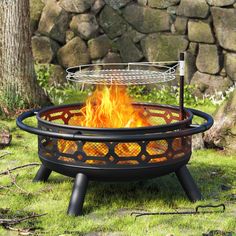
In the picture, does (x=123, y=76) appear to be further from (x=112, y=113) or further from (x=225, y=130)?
(x=225, y=130)

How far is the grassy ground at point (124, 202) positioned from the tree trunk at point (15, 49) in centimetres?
211

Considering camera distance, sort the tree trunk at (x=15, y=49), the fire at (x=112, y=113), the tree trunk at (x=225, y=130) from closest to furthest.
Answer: the fire at (x=112, y=113) → the tree trunk at (x=225, y=130) → the tree trunk at (x=15, y=49)

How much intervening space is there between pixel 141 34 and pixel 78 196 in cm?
546

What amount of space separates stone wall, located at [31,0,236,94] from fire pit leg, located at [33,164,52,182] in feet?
14.7

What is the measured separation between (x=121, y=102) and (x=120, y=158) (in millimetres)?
839

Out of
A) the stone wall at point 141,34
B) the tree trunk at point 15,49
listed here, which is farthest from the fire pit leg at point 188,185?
the stone wall at point 141,34

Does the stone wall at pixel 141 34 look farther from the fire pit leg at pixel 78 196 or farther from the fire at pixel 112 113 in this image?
the fire pit leg at pixel 78 196

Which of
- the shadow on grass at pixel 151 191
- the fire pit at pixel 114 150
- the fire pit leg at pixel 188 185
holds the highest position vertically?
the fire pit at pixel 114 150

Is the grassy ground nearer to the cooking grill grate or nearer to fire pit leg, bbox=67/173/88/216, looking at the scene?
fire pit leg, bbox=67/173/88/216

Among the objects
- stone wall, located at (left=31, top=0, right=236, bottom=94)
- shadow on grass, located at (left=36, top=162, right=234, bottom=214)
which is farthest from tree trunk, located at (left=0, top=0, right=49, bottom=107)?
shadow on grass, located at (left=36, top=162, right=234, bottom=214)

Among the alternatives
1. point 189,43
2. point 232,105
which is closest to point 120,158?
point 232,105

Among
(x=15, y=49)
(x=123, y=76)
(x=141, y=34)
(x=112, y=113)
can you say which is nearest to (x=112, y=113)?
(x=112, y=113)

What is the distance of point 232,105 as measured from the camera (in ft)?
19.6

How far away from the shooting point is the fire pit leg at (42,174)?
4965mm
